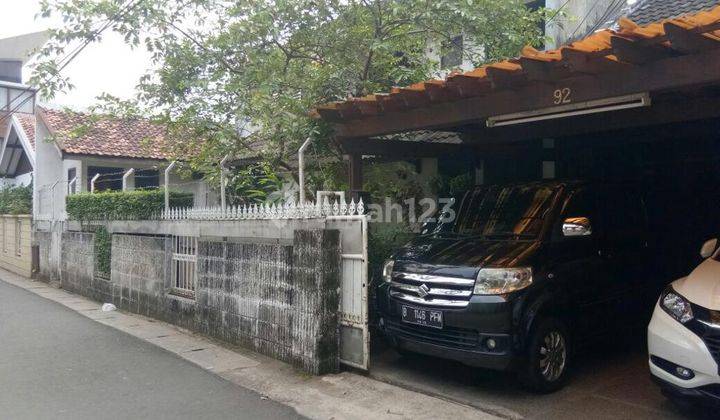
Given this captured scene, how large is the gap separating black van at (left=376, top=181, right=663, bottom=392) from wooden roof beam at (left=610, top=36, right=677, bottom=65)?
1.65m

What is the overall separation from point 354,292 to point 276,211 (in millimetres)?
1565

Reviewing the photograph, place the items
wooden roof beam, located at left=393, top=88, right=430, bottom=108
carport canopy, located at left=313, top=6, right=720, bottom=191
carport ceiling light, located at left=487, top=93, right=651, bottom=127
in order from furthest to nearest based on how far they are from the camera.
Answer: wooden roof beam, located at left=393, top=88, right=430, bottom=108 → carport ceiling light, located at left=487, top=93, right=651, bottom=127 → carport canopy, located at left=313, top=6, right=720, bottom=191

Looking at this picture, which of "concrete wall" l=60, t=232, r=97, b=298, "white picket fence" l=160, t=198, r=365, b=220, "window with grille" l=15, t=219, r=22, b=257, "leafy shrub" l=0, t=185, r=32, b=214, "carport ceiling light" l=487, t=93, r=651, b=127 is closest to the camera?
"carport ceiling light" l=487, t=93, r=651, b=127

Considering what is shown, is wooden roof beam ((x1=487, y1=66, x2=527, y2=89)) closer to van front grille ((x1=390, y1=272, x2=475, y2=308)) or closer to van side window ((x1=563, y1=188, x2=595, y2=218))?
van side window ((x1=563, y1=188, x2=595, y2=218))

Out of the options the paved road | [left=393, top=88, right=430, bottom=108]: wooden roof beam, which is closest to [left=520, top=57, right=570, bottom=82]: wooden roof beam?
[left=393, top=88, right=430, bottom=108]: wooden roof beam

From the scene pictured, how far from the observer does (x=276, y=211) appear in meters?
6.99

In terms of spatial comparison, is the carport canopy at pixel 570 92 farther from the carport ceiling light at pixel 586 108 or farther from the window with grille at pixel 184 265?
the window with grille at pixel 184 265

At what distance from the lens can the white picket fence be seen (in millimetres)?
6277

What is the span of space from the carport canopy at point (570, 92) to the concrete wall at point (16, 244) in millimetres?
12923

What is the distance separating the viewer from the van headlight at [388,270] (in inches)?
234

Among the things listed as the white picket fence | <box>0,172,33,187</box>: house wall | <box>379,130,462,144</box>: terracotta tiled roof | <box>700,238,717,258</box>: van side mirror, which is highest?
<box>0,172,33,187</box>: house wall

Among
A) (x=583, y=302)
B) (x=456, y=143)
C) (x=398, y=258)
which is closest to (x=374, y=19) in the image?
(x=456, y=143)

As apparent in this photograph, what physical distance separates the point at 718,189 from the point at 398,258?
548 cm

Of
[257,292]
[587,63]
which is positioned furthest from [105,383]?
[587,63]
